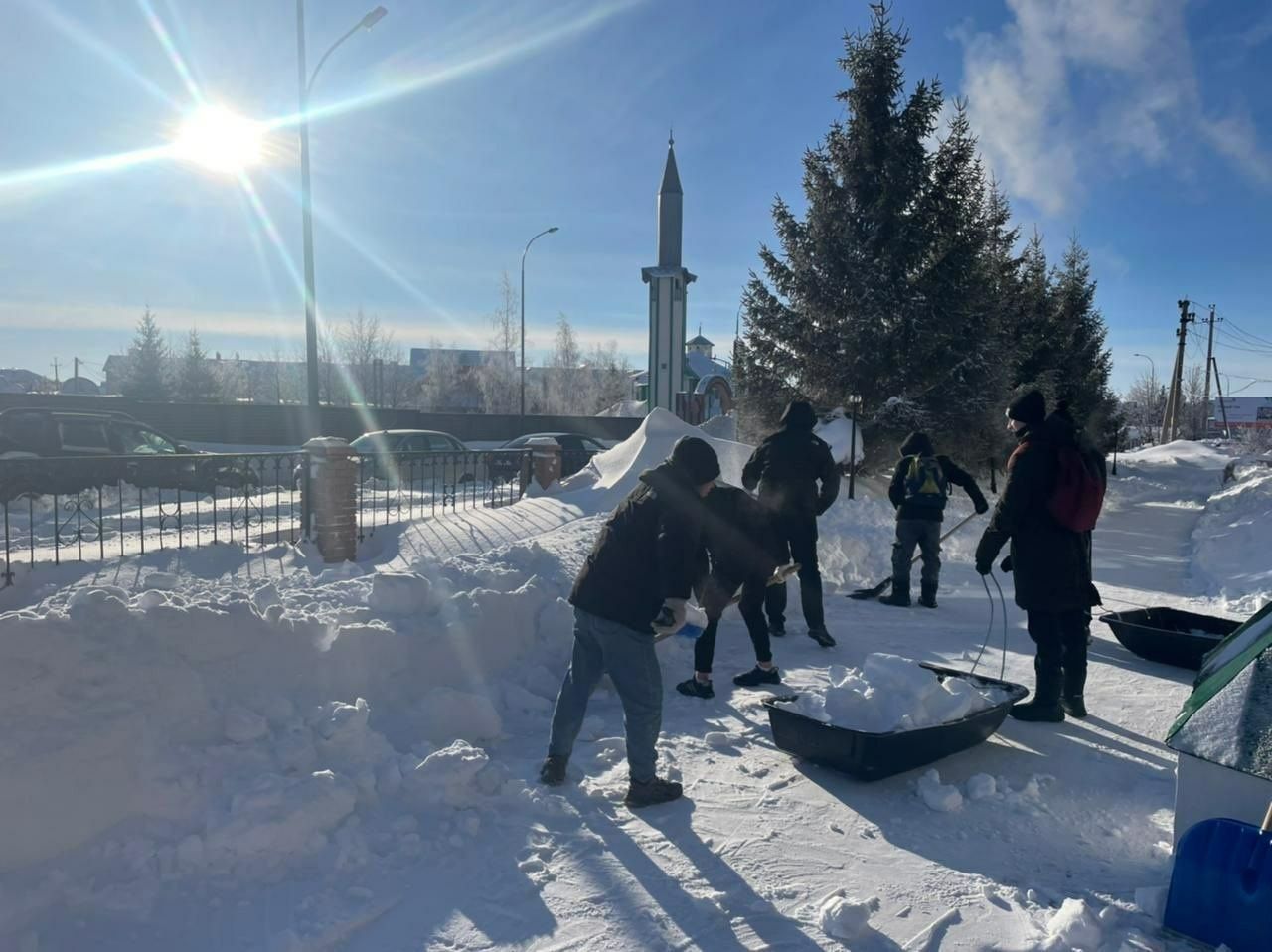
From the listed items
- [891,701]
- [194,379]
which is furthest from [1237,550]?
[194,379]

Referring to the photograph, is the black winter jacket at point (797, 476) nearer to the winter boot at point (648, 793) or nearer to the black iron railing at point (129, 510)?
the winter boot at point (648, 793)

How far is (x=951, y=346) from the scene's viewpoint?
14.2 meters

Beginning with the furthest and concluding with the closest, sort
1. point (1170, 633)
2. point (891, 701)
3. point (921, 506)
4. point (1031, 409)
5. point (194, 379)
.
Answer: point (194, 379) < point (921, 506) < point (1170, 633) < point (1031, 409) < point (891, 701)

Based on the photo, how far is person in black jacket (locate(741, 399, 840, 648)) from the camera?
6152 mm

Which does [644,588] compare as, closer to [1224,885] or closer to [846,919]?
[846,919]

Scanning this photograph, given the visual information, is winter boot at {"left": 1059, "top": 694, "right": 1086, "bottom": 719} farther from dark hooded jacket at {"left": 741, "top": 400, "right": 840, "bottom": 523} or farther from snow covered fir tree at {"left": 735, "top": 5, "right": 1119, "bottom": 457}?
snow covered fir tree at {"left": 735, "top": 5, "right": 1119, "bottom": 457}

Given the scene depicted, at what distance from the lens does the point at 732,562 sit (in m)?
4.68

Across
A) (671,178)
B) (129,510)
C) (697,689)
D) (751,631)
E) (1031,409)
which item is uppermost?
(671,178)

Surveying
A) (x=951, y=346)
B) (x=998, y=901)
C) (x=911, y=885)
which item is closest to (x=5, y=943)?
(x=911, y=885)

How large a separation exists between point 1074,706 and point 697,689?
91.4 inches

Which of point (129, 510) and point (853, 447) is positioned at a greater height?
→ point (853, 447)

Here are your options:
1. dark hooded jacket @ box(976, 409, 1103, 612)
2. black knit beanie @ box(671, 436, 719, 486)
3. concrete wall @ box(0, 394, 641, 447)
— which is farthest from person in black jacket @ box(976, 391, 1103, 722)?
concrete wall @ box(0, 394, 641, 447)

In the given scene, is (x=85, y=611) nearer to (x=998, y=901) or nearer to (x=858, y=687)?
(x=858, y=687)

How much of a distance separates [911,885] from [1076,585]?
7.68ft
